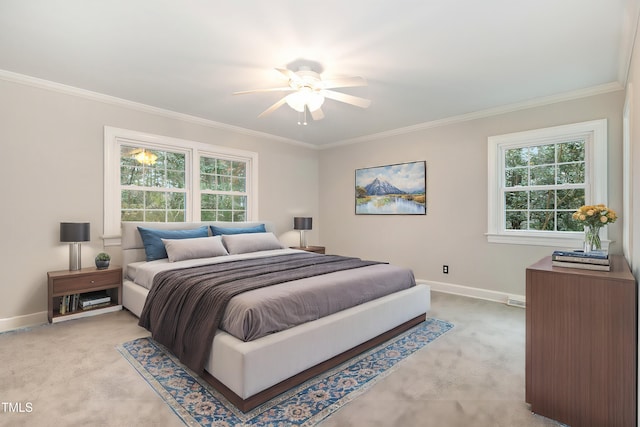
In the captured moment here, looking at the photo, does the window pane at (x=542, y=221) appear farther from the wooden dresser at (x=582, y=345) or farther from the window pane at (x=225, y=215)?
the window pane at (x=225, y=215)

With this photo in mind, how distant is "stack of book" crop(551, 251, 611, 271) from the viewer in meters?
1.85

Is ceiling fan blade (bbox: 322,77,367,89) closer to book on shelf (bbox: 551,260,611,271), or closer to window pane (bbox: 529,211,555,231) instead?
book on shelf (bbox: 551,260,611,271)

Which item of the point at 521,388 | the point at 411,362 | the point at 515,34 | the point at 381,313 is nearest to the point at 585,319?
the point at 521,388

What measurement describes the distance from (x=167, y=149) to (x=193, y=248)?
1544 mm

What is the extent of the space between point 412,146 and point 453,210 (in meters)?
1.18

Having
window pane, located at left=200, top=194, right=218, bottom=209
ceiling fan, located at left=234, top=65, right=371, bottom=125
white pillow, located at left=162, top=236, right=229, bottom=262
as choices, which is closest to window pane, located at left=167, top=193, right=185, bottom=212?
window pane, located at left=200, top=194, right=218, bottom=209

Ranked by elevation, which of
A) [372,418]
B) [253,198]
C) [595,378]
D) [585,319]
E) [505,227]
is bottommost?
[372,418]

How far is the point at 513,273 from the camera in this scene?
4027 millimetres

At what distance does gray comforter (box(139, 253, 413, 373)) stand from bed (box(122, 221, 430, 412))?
8 cm

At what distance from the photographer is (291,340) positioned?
2.08 meters

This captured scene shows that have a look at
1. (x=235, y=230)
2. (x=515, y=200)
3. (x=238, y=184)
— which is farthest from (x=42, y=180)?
(x=515, y=200)

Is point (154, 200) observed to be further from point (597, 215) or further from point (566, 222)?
point (566, 222)

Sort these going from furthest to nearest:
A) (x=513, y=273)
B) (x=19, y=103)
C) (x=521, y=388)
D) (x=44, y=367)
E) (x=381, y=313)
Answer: (x=513, y=273) → (x=19, y=103) → (x=381, y=313) → (x=44, y=367) → (x=521, y=388)

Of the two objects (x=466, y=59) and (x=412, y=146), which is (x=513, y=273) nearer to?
(x=412, y=146)
